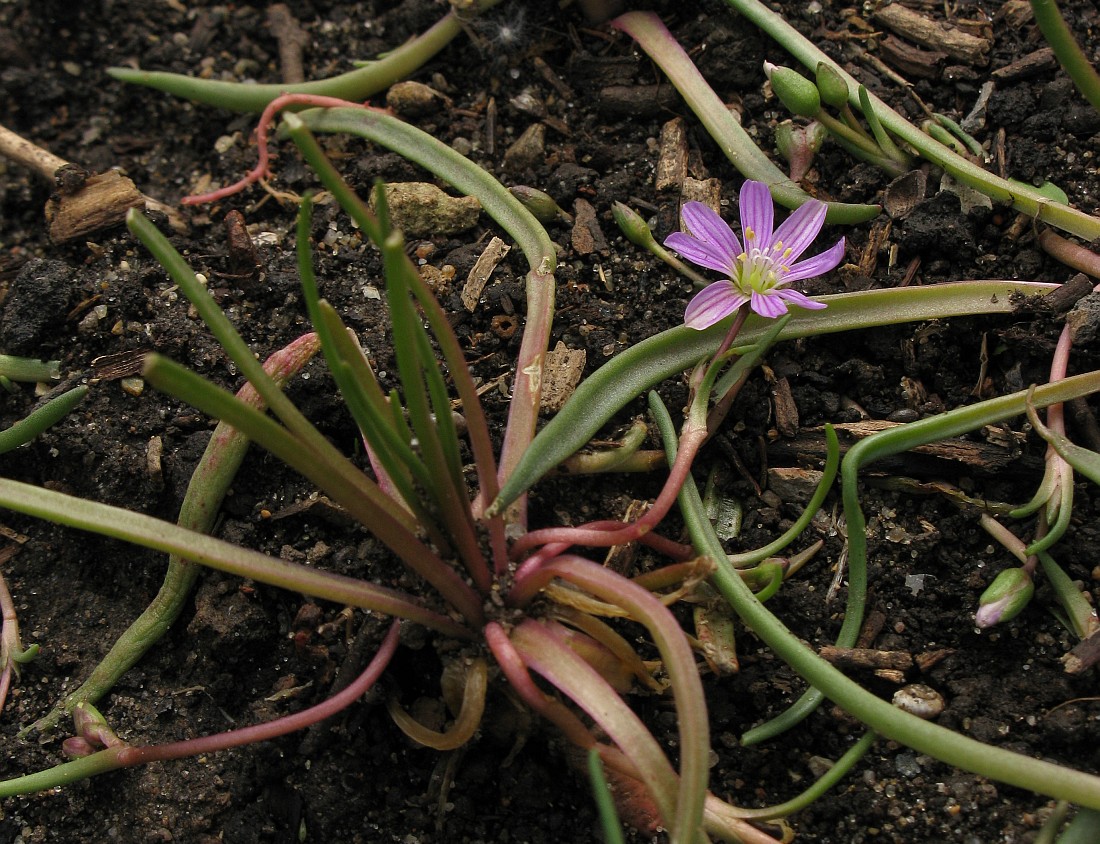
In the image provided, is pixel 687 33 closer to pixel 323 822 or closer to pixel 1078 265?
pixel 1078 265

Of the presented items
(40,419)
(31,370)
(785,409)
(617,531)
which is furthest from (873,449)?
(31,370)

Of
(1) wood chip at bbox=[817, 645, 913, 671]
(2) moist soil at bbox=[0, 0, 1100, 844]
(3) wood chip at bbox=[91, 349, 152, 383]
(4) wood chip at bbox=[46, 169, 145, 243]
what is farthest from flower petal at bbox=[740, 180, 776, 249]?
(4) wood chip at bbox=[46, 169, 145, 243]

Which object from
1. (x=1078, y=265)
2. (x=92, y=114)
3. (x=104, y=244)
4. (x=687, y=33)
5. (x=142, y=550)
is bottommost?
(x=142, y=550)

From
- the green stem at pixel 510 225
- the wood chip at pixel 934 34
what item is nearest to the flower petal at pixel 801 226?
the green stem at pixel 510 225

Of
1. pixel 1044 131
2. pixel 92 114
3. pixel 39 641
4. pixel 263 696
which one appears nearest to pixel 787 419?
pixel 1044 131

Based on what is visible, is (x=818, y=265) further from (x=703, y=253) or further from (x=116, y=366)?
(x=116, y=366)
